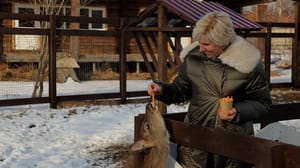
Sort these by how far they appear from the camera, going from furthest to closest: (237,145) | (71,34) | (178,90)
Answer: (71,34) < (178,90) < (237,145)

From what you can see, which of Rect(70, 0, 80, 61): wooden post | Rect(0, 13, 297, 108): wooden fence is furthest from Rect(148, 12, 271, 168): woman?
Rect(70, 0, 80, 61): wooden post

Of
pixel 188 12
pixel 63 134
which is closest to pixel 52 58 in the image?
pixel 63 134

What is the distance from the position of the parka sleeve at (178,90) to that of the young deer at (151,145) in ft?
1.63

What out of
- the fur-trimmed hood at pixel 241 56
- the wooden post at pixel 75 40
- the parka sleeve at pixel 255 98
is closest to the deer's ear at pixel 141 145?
the parka sleeve at pixel 255 98

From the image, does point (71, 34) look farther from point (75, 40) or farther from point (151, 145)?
point (151, 145)

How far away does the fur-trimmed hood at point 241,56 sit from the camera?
9.75 feet

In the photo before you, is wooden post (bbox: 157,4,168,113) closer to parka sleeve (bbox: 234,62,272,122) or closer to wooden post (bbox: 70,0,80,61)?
parka sleeve (bbox: 234,62,272,122)

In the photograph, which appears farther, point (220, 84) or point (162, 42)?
point (162, 42)

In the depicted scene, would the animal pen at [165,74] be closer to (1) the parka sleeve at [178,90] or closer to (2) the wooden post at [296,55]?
(2) the wooden post at [296,55]

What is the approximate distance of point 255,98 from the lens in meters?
3.06

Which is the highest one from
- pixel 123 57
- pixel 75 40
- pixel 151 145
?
pixel 75 40

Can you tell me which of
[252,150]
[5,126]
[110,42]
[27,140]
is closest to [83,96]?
[5,126]

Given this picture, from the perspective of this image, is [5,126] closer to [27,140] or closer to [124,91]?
[27,140]

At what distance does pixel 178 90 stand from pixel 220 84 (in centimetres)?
31
